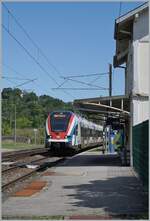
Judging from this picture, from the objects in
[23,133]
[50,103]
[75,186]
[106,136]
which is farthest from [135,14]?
[50,103]

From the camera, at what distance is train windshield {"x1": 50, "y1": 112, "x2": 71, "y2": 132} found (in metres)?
36.8

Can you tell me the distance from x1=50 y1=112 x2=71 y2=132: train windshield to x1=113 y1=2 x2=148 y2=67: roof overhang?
6.18m

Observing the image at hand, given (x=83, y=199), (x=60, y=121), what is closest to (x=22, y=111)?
(x=60, y=121)

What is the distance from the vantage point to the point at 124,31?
26.2m

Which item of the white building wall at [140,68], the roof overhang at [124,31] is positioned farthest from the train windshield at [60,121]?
the white building wall at [140,68]

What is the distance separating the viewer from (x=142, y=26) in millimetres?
23516

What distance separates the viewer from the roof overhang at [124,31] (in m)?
23.8

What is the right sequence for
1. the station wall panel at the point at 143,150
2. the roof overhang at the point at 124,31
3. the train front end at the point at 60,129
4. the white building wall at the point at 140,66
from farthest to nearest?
1. the train front end at the point at 60,129
2. the roof overhang at the point at 124,31
3. the white building wall at the point at 140,66
4. the station wall panel at the point at 143,150

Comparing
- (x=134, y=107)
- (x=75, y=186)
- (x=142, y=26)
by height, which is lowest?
(x=75, y=186)

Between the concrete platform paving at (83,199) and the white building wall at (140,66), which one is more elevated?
the white building wall at (140,66)

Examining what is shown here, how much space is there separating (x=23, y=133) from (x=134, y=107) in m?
84.3

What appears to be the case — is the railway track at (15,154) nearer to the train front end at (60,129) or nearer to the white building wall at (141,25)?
the train front end at (60,129)

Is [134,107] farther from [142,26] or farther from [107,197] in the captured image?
[107,197]

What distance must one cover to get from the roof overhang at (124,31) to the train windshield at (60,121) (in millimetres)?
6178
